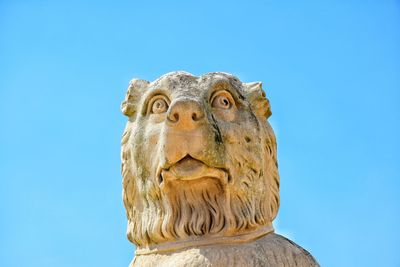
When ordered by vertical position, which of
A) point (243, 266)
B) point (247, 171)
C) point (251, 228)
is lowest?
point (243, 266)

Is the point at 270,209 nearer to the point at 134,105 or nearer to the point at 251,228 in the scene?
the point at 251,228

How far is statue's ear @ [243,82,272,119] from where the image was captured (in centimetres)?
656

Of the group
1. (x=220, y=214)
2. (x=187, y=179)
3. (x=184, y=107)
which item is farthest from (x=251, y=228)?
(x=184, y=107)

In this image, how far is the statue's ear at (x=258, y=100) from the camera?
21.5 ft

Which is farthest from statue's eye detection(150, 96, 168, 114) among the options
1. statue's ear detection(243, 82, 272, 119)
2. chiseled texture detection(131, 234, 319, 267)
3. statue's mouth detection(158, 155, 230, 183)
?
chiseled texture detection(131, 234, 319, 267)

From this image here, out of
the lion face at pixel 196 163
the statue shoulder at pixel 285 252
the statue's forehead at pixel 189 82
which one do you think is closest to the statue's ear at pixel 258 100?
the lion face at pixel 196 163

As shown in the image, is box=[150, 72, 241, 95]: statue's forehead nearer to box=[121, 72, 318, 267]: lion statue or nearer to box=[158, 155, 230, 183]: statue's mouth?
box=[121, 72, 318, 267]: lion statue

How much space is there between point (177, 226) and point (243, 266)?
671 mm

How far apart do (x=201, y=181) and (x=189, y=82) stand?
899 mm

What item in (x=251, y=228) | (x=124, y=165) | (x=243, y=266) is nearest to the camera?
(x=243, y=266)

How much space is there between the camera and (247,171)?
6180 millimetres

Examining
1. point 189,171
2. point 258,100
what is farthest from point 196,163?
point 258,100

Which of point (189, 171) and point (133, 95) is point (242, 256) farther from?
point (133, 95)

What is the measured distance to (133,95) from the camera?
664 centimetres
